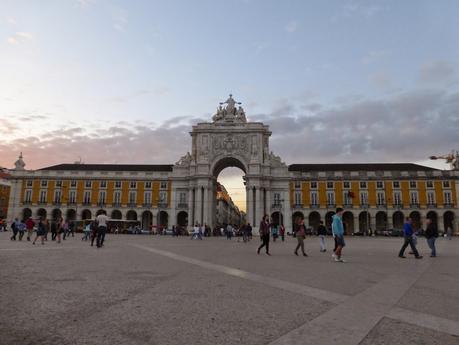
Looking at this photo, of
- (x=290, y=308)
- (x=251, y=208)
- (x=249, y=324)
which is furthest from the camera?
(x=251, y=208)

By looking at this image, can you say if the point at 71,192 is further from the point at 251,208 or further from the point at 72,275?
the point at 72,275

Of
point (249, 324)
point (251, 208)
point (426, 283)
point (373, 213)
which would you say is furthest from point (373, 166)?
point (249, 324)

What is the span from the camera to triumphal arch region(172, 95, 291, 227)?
64.6 meters

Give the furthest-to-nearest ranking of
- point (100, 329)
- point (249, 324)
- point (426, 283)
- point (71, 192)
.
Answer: point (71, 192)
point (426, 283)
point (249, 324)
point (100, 329)

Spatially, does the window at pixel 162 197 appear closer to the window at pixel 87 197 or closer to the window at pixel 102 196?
the window at pixel 102 196

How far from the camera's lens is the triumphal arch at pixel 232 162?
64625mm

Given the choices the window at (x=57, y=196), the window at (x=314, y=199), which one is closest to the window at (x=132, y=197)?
the window at (x=57, y=196)

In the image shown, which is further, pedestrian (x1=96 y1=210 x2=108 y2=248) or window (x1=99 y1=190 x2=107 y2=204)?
window (x1=99 y1=190 x2=107 y2=204)

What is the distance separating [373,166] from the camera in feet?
240

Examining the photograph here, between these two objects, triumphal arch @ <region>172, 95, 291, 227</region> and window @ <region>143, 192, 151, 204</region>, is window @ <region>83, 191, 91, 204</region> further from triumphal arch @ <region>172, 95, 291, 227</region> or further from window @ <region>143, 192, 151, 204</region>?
triumphal arch @ <region>172, 95, 291, 227</region>

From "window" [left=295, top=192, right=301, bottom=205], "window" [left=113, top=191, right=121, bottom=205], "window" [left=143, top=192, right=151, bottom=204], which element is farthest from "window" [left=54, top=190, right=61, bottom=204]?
"window" [left=295, top=192, right=301, bottom=205]

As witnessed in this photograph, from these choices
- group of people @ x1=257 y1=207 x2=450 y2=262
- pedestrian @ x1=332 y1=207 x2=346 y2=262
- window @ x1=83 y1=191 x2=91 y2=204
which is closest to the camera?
pedestrian @ x1=332 y1=207 x2=346 y2=262

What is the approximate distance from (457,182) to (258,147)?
115 feet

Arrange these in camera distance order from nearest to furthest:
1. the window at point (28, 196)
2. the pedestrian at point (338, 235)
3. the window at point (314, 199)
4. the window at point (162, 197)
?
the pedestrian at point (338, 235)
the window at point (314, 199)
the window at point (162, 197)
the window at point (28, 196)
